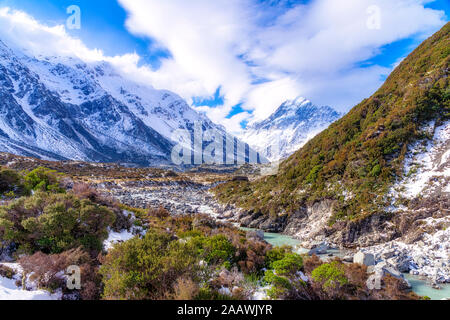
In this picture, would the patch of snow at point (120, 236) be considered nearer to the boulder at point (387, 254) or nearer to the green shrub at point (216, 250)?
the green shrub at point (216, 250)

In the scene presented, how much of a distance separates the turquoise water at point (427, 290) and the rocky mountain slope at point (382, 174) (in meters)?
4.04

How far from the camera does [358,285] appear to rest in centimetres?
873

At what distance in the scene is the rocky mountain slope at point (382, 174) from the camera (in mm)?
17188

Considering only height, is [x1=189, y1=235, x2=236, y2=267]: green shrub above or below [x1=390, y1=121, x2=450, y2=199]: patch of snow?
below

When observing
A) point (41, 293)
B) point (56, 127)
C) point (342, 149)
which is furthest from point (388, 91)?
point (56, 127)

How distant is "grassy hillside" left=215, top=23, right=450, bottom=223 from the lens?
20.2 m

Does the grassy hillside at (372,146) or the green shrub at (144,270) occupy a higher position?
the grassy hillside at (372,146)

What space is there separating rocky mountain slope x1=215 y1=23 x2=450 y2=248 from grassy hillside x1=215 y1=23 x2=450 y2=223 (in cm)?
7

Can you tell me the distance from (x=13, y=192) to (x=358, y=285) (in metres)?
20.2

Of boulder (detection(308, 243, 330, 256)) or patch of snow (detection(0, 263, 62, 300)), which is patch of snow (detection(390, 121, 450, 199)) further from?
patch of snow (detection(0, 263, 62, 300))

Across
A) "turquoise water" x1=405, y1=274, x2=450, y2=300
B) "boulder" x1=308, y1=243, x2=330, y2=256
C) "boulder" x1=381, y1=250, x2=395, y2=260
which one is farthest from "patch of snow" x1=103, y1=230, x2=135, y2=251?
"boulder" x1=381, y1=250, x2=395, y2=260

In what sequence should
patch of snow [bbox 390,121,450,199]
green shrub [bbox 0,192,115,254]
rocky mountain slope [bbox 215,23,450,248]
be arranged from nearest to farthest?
green shrub [bbox 0,192,115,254] → rocky mountain slope [bbox 215,23,450,248] → patch of snow [bbox 390,121,450,199]

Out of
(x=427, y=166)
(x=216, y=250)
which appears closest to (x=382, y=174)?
(x=427, y=166)

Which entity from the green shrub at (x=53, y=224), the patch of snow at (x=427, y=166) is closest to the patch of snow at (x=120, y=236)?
the green shrub at (x=53, y=224)
